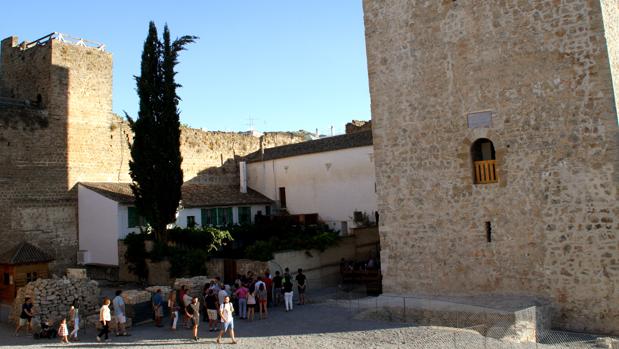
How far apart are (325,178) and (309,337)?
13.5 metres

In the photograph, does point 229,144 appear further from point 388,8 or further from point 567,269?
point 567,269

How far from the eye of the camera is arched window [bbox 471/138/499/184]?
12719 mm

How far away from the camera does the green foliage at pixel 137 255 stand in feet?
64.5

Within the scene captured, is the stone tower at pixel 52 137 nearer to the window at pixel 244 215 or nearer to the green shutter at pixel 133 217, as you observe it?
the green shutter at pixel 133 217

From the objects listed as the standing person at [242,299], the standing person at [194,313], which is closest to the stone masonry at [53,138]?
the standing person at [242,299]

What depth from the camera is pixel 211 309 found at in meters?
12.4

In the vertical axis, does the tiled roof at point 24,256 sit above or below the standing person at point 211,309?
above

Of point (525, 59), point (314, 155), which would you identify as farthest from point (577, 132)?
point (314, 155)

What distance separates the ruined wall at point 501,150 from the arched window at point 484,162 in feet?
0.62

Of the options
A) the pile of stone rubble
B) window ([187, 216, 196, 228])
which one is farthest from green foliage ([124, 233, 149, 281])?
the pile of stone rubble

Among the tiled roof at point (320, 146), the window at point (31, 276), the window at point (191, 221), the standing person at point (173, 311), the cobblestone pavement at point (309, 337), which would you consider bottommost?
the cobblestone pavement at point (309, 337)

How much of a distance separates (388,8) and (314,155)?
11172mm

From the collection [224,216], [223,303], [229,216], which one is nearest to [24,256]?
[223,303]

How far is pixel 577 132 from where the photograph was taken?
11.5 m
